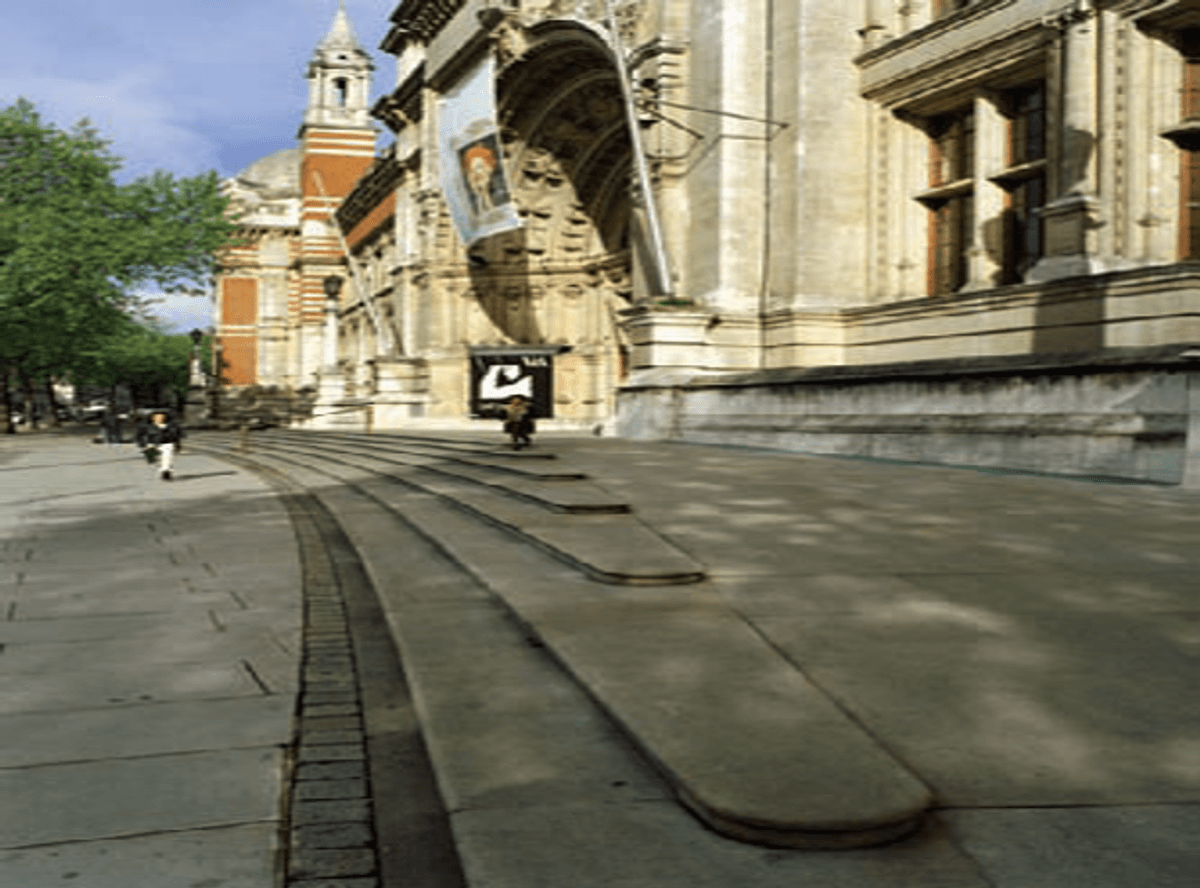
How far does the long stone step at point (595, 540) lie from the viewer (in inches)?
210

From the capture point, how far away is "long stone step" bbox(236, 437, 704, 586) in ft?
17.5

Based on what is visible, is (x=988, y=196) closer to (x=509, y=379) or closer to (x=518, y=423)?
(x=518, y=423)

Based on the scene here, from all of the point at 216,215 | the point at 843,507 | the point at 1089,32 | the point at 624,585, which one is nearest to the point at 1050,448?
the point at 843,507

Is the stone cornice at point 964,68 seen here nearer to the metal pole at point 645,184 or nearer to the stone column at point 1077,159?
the stone column at point 1077,159

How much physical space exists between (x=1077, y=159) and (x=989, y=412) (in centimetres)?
527

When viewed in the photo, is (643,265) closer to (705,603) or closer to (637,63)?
(637,63)

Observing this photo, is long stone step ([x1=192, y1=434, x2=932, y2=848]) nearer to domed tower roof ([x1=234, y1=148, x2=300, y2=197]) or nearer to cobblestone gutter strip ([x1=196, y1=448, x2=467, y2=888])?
cobblestone gutter strip ([x1=196, y1=448, x2=467, y2=888])

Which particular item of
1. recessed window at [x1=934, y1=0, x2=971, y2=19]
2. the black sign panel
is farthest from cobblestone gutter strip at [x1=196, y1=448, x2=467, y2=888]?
the black sign panel

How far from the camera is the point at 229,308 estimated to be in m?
67.2

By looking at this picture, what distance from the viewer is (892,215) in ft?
59.2

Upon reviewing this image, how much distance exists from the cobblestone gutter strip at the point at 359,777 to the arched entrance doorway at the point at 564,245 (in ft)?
82.1

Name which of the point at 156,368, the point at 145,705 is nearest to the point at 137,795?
the point at 145,705

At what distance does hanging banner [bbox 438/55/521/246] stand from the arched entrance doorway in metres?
1.95

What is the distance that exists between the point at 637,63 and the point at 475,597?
16.9m
